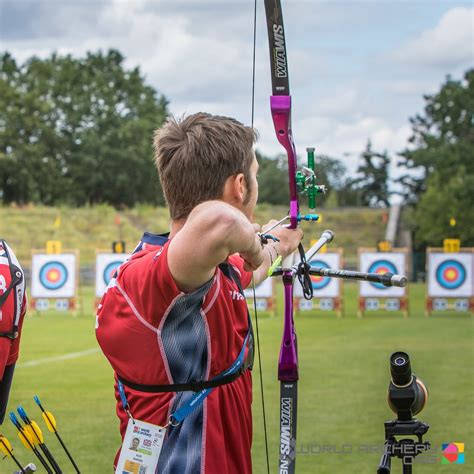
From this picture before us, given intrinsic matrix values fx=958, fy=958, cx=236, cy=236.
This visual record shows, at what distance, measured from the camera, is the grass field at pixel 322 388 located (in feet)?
15.4

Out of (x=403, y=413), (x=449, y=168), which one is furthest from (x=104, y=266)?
(x=449, y=168)

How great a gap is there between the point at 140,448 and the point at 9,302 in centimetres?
64

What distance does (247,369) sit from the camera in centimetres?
192

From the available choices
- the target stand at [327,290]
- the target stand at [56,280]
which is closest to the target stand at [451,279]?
the target stand at [327,290]

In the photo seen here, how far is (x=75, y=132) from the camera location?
131ft

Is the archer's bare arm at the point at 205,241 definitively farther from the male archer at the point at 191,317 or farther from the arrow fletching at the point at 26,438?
the arrow fletching at the point at 26,438

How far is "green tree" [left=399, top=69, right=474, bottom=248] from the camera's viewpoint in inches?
1019

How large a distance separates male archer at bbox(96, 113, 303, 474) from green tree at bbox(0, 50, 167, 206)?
3489cm

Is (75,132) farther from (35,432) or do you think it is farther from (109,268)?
(35,432)

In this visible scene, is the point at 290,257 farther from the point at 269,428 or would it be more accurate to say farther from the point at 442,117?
the point at 442,117

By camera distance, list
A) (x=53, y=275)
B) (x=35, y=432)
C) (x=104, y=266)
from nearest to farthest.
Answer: (x=35, y=432), (x=104, y=266), (x=53, y=275)

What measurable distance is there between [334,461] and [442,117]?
2694cm

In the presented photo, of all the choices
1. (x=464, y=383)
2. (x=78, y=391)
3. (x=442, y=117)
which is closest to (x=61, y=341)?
(x=78, y=391)

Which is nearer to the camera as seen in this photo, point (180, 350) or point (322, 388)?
point (180, 350)
